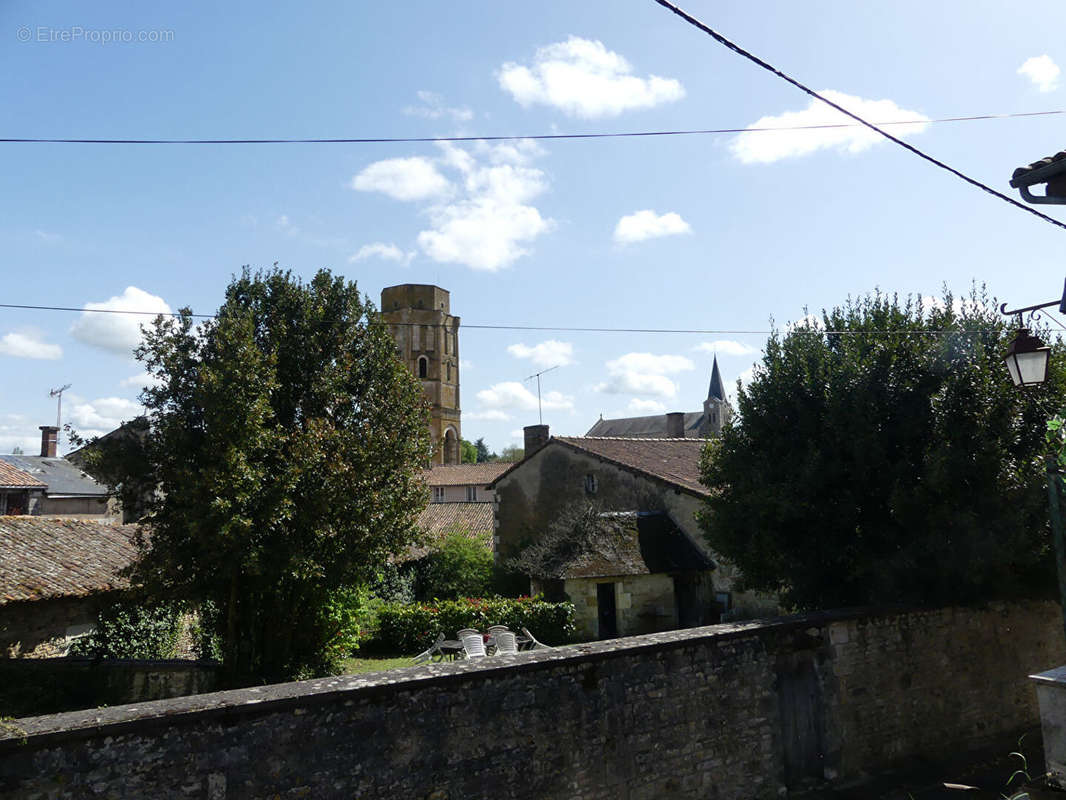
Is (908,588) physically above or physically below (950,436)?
below

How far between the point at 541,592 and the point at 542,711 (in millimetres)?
13881

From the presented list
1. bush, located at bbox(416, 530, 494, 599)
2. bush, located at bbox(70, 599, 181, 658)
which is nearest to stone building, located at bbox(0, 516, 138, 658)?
bush, located at bbox(70, 599, 181, 658)

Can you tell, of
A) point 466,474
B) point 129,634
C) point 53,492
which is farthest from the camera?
point 466,474

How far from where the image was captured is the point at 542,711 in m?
7.14

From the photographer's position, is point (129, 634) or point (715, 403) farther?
point (715, 403)

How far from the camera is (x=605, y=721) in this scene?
7449 millimetres

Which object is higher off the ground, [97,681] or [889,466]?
[889,466]

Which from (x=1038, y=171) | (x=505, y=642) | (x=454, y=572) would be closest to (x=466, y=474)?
(x=454, y=572)

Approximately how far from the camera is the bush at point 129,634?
14.4 m

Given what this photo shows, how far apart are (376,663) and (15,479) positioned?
20686 mm

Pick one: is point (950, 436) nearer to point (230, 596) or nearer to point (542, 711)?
point (542, 711)

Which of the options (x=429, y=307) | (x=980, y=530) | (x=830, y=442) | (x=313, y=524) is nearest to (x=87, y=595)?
(x=313, y=524)

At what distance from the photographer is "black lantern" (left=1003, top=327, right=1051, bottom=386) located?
24.2 ft

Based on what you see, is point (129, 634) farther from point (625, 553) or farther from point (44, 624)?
point (625, 553)
